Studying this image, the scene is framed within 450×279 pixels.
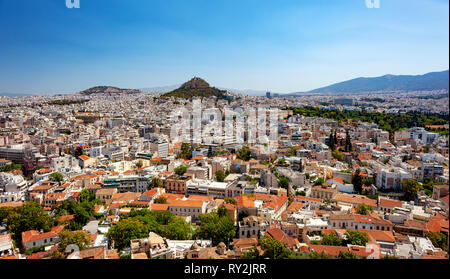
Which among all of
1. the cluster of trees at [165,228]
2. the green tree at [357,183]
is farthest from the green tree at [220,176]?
the green tree at [357,183]

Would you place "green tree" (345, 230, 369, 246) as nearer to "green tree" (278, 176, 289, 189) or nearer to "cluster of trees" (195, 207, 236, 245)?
"cluster of trees" (195, 207, 236, 245)

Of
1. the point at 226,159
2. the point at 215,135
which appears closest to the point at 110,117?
the point at 215,135

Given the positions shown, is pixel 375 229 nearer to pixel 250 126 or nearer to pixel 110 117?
pixel 250 126

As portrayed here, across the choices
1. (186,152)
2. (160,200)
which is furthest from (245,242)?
(186,152)

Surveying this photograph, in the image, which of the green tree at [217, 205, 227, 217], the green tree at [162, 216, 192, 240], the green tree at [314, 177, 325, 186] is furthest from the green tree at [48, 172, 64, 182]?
the green tree at [314, 177, 325, 186]

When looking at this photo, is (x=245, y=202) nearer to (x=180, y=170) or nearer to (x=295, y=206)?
(x=295, y=206)
